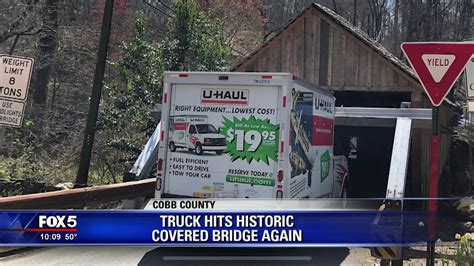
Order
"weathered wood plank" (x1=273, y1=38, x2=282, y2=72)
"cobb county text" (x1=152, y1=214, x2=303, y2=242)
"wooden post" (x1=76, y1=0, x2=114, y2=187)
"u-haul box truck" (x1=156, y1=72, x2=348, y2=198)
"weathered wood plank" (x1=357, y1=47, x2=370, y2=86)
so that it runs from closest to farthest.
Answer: "cobb county text" (x1=152, y1=214, x2=303, y2=242) < "u-haul box truck" (x1=156, y1=72, x2=348, y2=198) < "wooden post" (x1=76, y1=0, x2=114, y2=187) < "weathered wood plank" (x1=357, y1=47, x2=370, y2=86) < "weathered wood plank" (x1=273, y1=38, x2=282, y2=72)

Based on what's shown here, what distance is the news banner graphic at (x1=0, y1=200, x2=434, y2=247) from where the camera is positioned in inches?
246

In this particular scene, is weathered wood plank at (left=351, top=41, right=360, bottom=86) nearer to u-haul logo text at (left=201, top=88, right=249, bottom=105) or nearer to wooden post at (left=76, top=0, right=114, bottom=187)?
wooden post at (left=76, top=0, right=114, bottom=187)

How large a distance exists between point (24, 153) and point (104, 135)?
107 inches

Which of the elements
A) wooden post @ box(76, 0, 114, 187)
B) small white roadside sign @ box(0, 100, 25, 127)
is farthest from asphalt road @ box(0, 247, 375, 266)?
wooden post @ box(76, 0, 114, 187)

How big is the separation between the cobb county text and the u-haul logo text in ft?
6.07

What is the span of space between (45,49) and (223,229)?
1942 centimetres

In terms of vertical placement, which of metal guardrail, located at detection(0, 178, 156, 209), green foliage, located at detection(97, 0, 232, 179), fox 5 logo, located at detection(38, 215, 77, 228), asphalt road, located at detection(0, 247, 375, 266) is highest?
green foliage, located at detection(97, 0, 232, 179)

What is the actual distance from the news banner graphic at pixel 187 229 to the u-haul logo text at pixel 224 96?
1734 mm

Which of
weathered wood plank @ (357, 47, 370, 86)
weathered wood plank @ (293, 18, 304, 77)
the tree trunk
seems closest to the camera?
weathered wood plank @ (357, 47, 370, 86)

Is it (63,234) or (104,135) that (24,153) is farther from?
(63,234)

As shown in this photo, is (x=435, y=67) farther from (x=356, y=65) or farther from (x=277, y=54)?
(x=277, y=54)

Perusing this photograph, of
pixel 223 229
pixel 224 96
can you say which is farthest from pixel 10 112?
pixel 223 229

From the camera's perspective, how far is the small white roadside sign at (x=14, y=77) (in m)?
7.90

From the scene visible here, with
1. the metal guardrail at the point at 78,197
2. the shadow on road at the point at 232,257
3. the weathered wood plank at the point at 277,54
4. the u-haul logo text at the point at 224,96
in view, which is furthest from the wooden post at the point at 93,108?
the u-haul logo text at the point at 224,96
